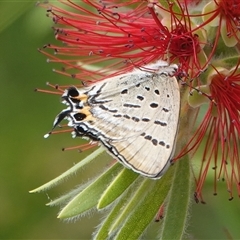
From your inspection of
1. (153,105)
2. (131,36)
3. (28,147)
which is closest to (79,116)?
(153,105)

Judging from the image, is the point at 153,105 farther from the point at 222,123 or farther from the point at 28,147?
the point at 28,147

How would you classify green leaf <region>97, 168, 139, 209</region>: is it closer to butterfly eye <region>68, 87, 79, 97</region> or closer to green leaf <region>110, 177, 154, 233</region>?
green leaf <region>110, 177, 154, 233</region>

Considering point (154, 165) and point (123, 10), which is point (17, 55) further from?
point (154, 165)

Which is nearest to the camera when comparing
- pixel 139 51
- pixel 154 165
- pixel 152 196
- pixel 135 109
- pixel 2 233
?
pixel 154 165

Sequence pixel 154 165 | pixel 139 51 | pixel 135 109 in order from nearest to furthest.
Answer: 1. pixel 154 165
2. pixel 135 109
3. pixel 139 51

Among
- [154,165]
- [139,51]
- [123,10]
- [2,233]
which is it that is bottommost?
[2,233]

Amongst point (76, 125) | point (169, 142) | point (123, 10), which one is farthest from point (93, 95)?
point (123, 10)

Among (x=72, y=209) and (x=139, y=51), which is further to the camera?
(x=139, y=51)
